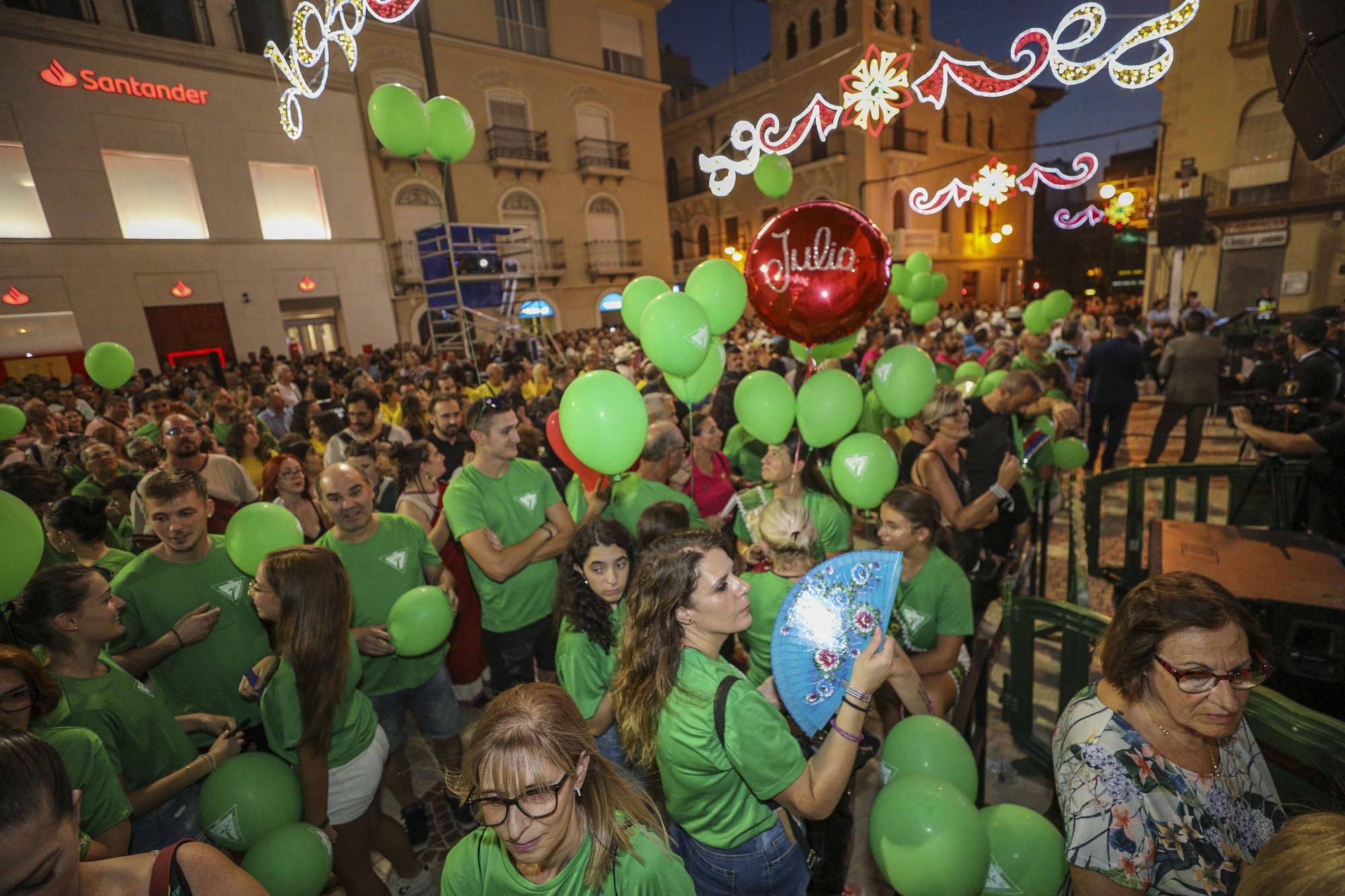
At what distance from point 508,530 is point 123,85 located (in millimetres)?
16624

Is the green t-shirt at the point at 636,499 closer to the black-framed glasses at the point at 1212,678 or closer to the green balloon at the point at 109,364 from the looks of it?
the black-framed glasses at the point at 1212,678

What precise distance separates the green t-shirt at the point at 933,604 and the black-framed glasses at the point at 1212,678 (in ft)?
3.28

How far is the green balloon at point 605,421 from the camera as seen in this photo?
2514mm

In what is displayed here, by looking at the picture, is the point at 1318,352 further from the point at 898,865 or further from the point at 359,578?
the point at 359,578

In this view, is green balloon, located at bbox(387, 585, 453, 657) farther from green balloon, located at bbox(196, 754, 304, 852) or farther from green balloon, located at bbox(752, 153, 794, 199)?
green balloon, located at bbox(752, 153, 794, 199)

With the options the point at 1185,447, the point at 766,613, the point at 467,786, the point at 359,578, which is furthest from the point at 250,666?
the point at 1185,447

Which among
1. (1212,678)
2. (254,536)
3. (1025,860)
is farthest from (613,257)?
(1212,678)

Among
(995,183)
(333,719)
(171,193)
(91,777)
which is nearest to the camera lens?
(91,777)

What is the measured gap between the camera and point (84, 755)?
59.6 inches

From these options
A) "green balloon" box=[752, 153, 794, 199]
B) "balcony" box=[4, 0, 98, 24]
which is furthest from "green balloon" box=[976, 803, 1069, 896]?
"balcony" box=[4, 0, 98, 24]

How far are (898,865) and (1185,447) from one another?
6.93 metres

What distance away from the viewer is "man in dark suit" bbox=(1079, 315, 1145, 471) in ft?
20.0

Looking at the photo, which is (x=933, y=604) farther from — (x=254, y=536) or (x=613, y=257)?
(x=613, y=257)

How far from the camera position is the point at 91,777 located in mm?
1522
